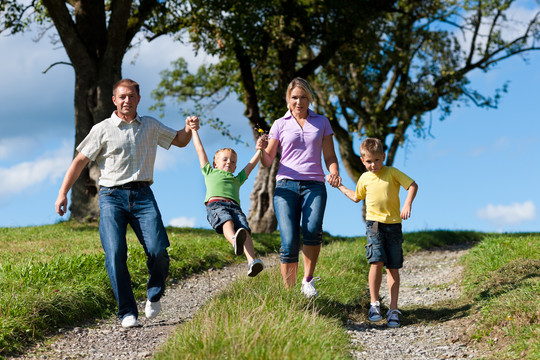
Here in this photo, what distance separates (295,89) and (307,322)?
282cm

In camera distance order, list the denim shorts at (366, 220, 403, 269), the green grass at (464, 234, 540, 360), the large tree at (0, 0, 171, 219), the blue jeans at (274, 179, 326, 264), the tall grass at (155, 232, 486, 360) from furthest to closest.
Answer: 1. the large tree at (0, 0, 171, 219)
2. the denim shorts at (366, 220, 403, 269)
3. the blue jeans at (274, 179, 326, 264)
4. the green grass at (464, 234, 540, 360)
5. the tall grass at (155, 232, 486, 360)

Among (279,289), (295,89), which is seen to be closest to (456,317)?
(279,289)

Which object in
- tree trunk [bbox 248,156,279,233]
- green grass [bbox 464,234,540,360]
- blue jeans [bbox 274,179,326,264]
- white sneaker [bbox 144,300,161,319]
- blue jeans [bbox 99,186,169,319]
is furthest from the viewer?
tree trunk [bbox 248,156,279,233]

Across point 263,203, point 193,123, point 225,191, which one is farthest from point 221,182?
point 263,203

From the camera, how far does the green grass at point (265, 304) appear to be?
4.91m

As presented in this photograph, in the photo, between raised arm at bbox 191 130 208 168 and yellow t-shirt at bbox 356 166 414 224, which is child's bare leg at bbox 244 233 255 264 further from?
yellow t-shirt at bbox 356 166 414 224

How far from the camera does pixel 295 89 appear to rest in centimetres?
684

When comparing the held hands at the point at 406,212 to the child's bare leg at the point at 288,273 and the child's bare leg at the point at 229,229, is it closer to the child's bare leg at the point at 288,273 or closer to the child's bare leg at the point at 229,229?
the child's bare leg at the point at 288,273

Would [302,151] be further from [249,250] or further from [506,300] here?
[506,300]

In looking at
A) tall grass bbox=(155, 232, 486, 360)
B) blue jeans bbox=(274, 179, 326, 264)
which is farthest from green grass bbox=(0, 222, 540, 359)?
blue jeans bbox=(274, 179, 326, 264)

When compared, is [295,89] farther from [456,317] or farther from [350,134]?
[350,134]

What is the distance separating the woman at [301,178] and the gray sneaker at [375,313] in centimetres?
83

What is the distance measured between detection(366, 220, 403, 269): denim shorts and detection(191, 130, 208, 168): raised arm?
2.20 metres

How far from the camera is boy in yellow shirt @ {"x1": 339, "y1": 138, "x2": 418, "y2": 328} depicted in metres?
6.99
